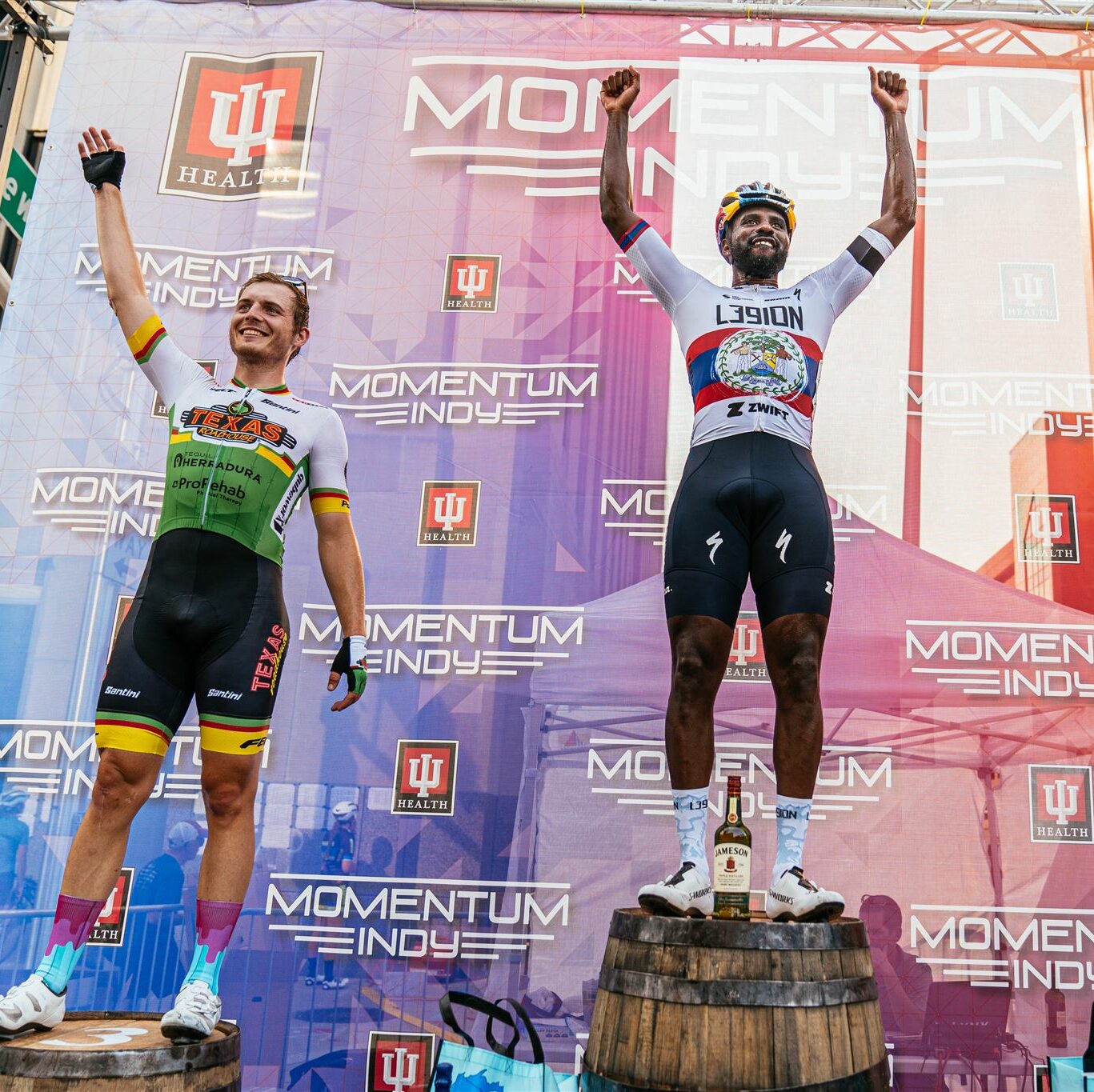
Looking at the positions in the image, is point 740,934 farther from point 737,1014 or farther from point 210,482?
point 210,482

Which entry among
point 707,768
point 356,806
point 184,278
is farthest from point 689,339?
point 184,278

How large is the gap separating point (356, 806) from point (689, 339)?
176 cm

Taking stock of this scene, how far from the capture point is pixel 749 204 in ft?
9.63

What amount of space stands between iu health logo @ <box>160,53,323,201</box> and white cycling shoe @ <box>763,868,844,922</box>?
9.91ft

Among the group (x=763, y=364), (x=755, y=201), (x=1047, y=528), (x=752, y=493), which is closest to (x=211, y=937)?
(x=752, y=493)

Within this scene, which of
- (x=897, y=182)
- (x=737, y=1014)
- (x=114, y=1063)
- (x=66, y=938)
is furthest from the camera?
(x=897, y=182)

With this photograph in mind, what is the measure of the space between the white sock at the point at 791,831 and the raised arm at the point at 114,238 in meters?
1.92

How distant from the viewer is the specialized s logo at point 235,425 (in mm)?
2584

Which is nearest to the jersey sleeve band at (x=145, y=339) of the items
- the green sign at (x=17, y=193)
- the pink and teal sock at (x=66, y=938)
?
the pink and teal sock at (x=66, y=938)

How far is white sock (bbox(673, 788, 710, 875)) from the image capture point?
2436 millimetres

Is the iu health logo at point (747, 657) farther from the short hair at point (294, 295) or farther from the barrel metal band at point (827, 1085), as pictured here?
the short hair at point (294, 295)

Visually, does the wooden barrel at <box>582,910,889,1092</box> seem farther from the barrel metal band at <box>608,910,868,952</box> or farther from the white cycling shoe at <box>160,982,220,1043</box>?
the white cycling shoe at <box>160,982,220,1043</box>

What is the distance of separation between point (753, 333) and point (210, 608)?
4.84ft

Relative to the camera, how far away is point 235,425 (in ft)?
8.54
